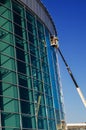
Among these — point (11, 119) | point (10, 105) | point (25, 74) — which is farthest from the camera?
point (25, 74)

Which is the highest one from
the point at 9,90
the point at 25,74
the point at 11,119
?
the point at 25,74

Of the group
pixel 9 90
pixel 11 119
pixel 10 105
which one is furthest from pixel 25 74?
pixel 11 119

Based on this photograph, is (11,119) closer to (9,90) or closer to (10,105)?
(10,105)

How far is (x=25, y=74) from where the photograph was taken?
2897 cm

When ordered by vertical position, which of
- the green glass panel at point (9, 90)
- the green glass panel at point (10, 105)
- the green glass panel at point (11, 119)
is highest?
the green glass panel at point (9, 90)

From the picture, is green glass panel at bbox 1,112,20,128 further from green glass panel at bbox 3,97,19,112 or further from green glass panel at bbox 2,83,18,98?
green glass panel at bbox 2,83,18,98

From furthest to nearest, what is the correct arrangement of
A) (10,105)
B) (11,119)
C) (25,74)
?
(25,74) < (10,105) < (11,119)

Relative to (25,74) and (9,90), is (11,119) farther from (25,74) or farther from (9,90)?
(25,74)

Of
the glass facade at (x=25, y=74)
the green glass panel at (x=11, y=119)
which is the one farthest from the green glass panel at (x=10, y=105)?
the green glass panel at (x=11, y=119)

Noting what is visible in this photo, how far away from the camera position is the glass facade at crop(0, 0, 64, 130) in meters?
25.7

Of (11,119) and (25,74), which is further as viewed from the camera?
(25,74)

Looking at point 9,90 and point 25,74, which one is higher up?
point 25,74

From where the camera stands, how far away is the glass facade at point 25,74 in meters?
25.7

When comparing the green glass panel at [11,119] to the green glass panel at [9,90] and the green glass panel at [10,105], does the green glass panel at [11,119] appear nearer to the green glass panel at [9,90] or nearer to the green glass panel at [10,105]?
the green glass panel at [10,105]
